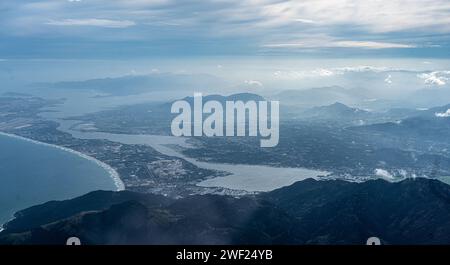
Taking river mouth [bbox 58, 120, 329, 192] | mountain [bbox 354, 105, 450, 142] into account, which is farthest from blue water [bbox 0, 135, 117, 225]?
mountain [bbox 354, 105, 450, 142]

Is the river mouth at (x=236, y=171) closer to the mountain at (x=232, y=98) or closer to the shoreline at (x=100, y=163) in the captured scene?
the shoreline at (x=100, y=163)

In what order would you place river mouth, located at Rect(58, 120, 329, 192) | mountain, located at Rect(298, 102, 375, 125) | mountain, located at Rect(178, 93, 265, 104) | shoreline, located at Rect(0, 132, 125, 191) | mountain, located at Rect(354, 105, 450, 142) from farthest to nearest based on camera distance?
mountain, located at Rect(178, 93, 265, 104) < mountain, located at Rect(298, 102, 375, 125) < mountain, located at Rect(354, 105, 450, 142) < river mouth, located at Rect(58, 120, 329, 192) < shoreline, located at Rect(0, 132, 125, 191)

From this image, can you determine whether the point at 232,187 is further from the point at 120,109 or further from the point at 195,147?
the point at 120,109

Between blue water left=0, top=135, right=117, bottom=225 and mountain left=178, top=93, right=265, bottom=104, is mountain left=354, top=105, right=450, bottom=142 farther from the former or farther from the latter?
blue water left=0, top=135, right=117, bottom=225

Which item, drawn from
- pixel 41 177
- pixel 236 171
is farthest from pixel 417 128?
pixel 41 177

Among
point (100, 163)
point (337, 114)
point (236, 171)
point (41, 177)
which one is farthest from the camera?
point (337, 114)

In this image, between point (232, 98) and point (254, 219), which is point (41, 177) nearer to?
point (254, 219)
